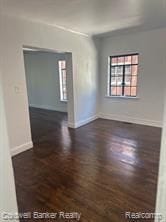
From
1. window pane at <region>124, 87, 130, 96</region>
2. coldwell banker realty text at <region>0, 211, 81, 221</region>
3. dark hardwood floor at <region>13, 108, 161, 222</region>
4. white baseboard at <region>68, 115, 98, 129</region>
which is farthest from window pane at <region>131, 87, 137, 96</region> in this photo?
coldwell banker realty text at <region>0, 211, 81, 221</region>

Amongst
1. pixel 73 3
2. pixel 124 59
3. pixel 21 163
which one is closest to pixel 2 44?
pixel 73 3

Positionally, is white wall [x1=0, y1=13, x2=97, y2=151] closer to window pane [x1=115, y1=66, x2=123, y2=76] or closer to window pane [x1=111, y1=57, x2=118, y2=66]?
window pane [x1=111, y1=57, x2=118, y2=66]

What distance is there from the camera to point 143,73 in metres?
4.70

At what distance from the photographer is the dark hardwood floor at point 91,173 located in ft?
6.51

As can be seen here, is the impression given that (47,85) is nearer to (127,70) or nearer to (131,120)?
(127,70)

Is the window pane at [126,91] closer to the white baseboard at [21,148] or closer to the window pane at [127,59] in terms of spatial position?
the window pane at [127,59]

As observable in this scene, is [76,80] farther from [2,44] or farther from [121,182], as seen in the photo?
[121,182]

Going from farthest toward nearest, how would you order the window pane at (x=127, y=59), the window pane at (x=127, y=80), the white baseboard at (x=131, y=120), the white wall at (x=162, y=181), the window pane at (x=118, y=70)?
the window pane at (x=118, y=70), the window pane at (x=127, y=80), the window pane at (x=127, y=59), the white baseboard at (x=131, y=120), the white wall at (x=162, y=181)

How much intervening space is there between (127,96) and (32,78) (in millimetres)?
4402

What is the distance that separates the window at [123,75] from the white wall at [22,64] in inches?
42.2

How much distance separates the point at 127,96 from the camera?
17.1 ft

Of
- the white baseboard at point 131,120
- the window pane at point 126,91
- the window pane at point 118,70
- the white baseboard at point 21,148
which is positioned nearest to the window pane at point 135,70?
the window pane at point 118,70

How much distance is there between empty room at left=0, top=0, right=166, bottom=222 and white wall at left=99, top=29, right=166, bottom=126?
26mm

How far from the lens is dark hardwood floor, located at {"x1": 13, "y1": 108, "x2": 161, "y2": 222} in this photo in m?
1.99
